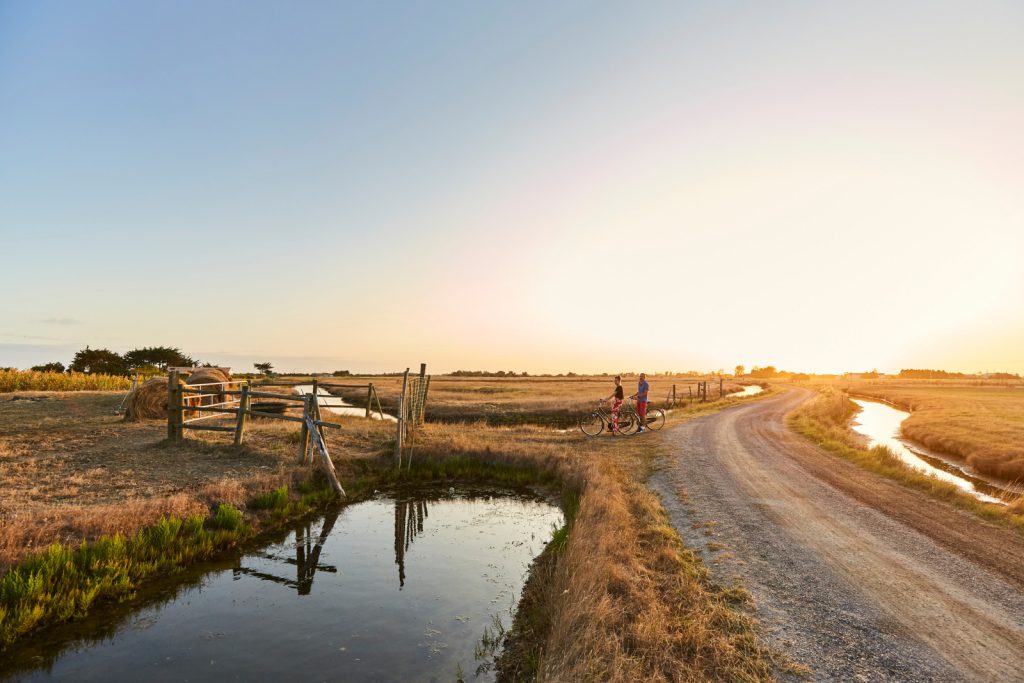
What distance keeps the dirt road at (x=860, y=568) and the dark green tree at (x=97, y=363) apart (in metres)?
62.8

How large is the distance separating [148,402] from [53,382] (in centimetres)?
2195

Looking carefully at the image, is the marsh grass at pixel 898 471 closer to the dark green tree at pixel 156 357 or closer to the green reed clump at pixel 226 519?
the green reed clump at pixel 226 519

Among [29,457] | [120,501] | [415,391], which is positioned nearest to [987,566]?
[120,501]

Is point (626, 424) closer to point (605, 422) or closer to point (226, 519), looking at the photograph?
point (605, 422)

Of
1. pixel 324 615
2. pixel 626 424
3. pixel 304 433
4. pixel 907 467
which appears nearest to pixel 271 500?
pixel 304 433

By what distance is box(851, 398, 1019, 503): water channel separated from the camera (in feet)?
62.1

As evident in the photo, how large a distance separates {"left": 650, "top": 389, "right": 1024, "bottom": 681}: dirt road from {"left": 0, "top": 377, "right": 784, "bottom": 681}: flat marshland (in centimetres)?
79

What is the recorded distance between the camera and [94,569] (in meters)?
8.95

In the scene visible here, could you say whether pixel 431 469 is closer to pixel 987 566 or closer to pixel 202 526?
pixel 202 526

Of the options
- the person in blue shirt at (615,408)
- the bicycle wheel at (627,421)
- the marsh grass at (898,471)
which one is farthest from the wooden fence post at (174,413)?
the marsh grass at (898,471)

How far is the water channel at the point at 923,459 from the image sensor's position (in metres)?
18.9

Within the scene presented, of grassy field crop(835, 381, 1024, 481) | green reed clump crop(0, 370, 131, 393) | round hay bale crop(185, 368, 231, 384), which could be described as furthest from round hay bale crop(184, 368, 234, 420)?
grassy field crop(835, 381, 1024, 481)

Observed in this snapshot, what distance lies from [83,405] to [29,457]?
47.0 ft

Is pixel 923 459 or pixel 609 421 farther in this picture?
pixel 609 421
